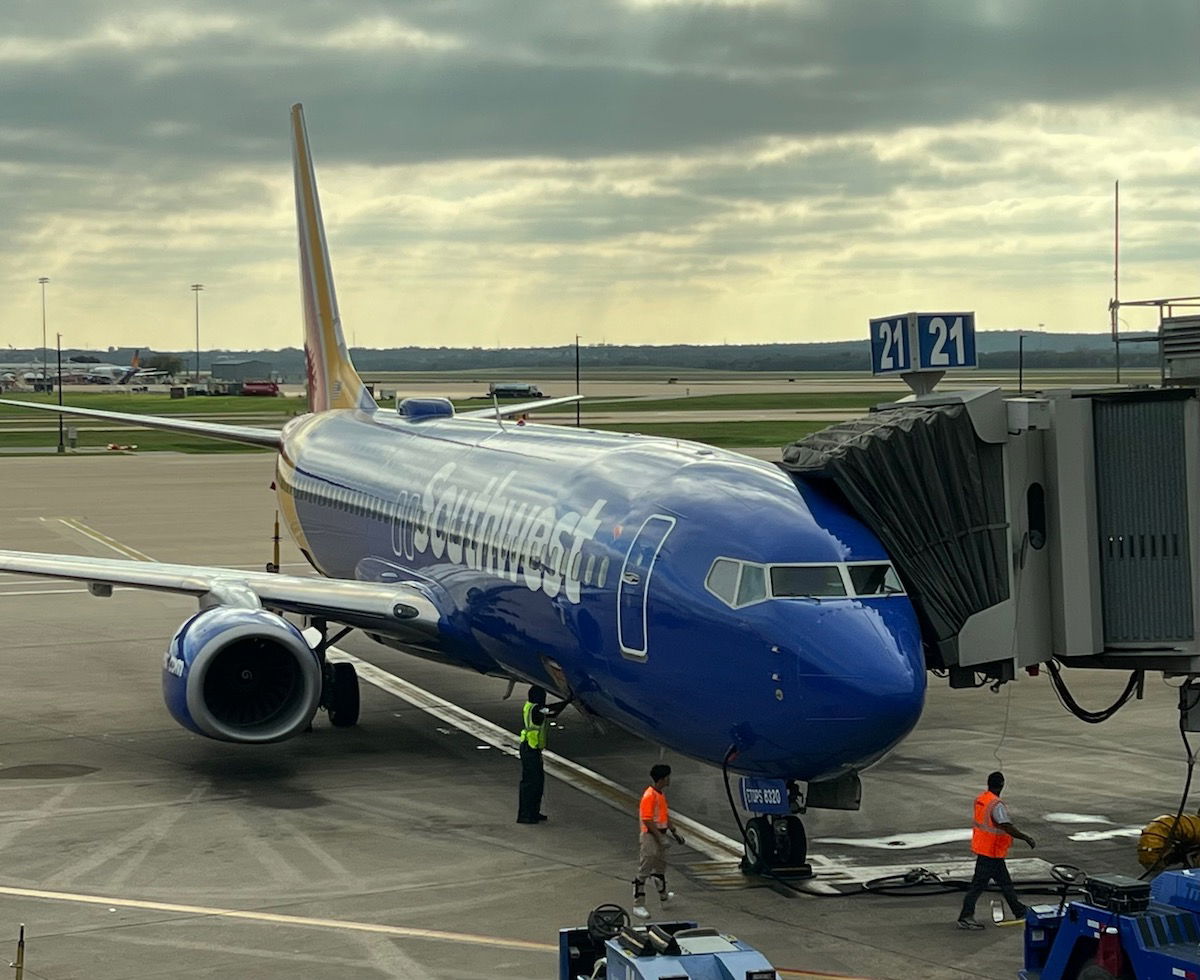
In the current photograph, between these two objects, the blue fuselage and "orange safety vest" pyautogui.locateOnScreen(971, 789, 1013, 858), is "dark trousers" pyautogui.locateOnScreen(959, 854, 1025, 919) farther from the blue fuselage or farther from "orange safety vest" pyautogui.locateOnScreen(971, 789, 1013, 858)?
the blue fuselage

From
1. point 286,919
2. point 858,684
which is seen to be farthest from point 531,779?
point 858,684

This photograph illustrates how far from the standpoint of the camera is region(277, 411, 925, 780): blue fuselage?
54.4ft

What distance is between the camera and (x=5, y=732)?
26984mm

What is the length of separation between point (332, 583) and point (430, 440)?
4394 mm

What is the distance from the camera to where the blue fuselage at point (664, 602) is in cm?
1658

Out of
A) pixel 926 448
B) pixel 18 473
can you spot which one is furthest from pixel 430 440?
pixel 18 473

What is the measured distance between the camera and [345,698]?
90.1 feet

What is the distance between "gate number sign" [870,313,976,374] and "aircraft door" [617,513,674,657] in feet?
13.1

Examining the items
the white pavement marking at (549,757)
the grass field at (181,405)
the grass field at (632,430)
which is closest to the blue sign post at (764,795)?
the white pavement marking at (549,757)

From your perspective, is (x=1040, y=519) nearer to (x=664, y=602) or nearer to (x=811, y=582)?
(x=811, y=582)

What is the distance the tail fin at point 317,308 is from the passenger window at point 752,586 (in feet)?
71.2

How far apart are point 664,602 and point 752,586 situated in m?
1.17

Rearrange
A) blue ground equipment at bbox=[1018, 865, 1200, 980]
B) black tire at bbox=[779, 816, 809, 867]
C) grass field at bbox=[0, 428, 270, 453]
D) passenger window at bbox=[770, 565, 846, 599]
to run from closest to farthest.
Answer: blue ground equipment at bbox=[1018, 865, 1200, 980]
passenger window at bbox=[770, 565, 846, 599]
black tire at bbox=[779, 816, 809, 867]
grass field at bbox=[0, 428, 270, 453]

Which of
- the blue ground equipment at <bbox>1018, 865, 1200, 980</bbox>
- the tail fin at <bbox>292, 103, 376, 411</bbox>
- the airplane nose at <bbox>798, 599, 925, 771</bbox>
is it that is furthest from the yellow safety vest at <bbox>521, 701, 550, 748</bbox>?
the tail fin at <bbox>292, 103, 376, 411</bbox>
